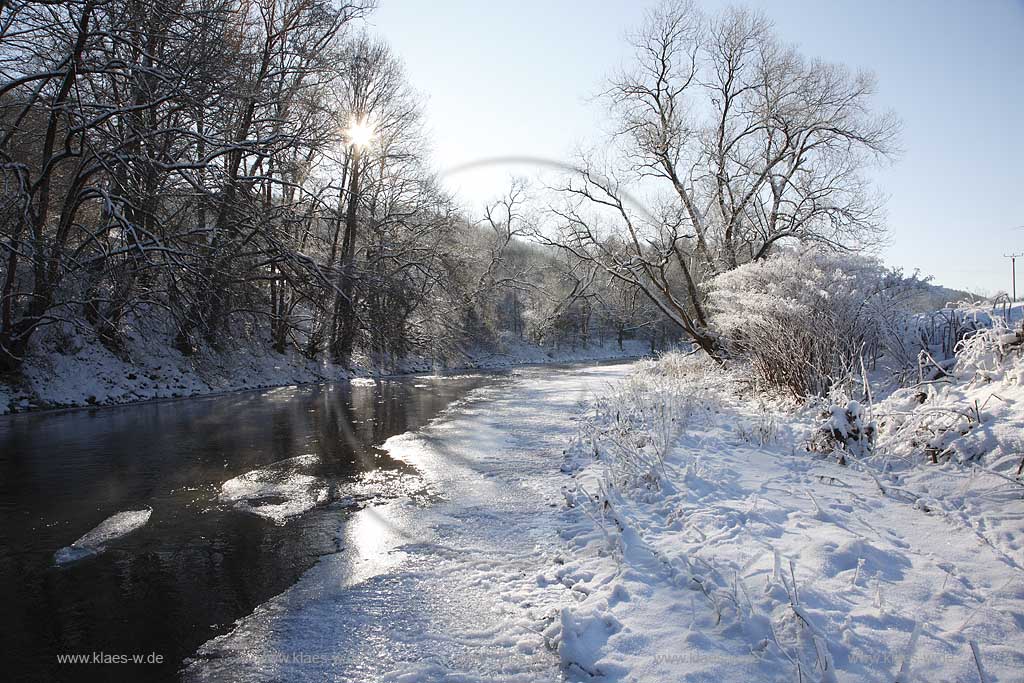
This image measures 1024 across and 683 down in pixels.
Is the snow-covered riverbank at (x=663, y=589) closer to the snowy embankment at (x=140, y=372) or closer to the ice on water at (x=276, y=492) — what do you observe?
the ice on water at (x=276, y=492)

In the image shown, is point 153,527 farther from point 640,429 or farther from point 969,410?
point 969,410

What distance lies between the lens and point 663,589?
349 centimetres

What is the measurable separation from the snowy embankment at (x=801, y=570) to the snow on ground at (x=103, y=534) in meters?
3.81

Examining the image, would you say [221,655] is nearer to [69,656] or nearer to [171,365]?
[69,656]

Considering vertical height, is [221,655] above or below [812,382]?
below

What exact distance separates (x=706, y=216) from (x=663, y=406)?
475 inches

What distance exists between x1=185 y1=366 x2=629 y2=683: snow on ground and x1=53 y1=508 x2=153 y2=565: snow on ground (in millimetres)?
1941

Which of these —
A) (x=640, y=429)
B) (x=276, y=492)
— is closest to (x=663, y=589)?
(x=276, y=492)

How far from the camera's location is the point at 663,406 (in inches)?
353

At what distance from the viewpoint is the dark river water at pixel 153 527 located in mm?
3250

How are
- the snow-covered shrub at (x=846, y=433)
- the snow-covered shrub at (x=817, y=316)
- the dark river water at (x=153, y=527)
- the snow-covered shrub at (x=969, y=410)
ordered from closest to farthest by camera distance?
the dark river water at (x=153, y=527)
the snow-covered shrub at (x=969, y=410)
the snow-covered shrub at (x=846, y=433)
the snow-covered shrub at (x=817, y=316)

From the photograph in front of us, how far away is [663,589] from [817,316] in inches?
289

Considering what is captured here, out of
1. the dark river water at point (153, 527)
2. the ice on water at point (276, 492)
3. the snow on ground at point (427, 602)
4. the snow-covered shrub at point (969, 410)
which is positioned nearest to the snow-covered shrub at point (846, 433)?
the snow-covered shrub at point (969, 410)

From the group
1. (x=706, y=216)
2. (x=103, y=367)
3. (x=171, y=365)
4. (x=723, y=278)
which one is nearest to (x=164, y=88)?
(x=103, y=367)
